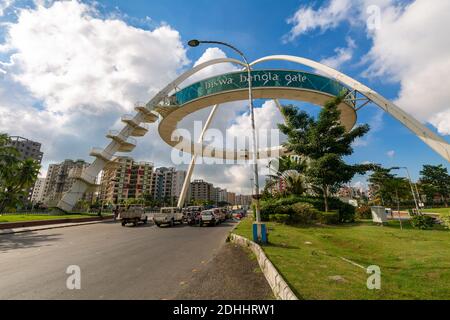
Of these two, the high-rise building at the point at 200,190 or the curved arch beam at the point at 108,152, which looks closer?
the curved arch beam at the point at 108,152

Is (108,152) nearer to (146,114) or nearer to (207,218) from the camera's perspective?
(146,114)

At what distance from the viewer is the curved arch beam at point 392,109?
16125 mm

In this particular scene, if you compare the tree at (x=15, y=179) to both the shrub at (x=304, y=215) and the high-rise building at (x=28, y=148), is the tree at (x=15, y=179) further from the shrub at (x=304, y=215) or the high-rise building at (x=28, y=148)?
the high-rise building at (x=28, y=148)

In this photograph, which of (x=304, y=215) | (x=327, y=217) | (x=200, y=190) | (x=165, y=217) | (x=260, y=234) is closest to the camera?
(x=260, y=234)

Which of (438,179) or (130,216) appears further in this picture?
(438,179)

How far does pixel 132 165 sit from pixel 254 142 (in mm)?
118140

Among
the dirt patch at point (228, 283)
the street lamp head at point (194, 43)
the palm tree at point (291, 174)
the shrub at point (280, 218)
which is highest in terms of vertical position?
the street lamp head at point (194, 43)

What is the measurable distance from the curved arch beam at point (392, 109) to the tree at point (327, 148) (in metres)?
2.33

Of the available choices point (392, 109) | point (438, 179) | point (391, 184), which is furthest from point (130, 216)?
point (438, 179)

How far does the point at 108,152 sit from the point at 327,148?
28.1 metres

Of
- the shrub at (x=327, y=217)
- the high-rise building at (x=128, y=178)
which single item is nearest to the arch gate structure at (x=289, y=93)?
the shrub at (x=327, y=217)

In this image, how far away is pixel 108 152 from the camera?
3112 centimetres

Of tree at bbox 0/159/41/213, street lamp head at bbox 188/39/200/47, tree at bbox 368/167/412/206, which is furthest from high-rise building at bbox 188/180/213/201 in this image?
street lamp head at bbox 188/39/200/47
